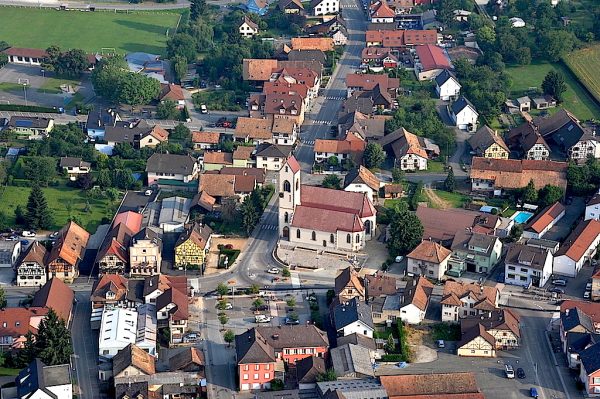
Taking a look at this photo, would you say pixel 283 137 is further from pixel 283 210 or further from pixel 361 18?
pixel 361 18

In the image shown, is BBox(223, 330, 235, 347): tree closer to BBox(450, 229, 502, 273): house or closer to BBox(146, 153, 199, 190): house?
BBox(450, 229, 502, 273): house

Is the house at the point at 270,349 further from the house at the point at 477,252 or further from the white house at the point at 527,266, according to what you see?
the white house at the point at 527,266

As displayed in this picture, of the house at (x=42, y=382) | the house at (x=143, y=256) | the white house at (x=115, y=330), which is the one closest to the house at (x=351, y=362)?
the white house at (x=115, y=330)

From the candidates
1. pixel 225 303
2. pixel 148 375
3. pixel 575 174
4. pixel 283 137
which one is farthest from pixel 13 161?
pixel 575 174

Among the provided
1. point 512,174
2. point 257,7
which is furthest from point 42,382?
point 257,7

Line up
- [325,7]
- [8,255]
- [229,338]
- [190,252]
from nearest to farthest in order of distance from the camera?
[229,338]
[190,252]
[8,255]
[325,7]

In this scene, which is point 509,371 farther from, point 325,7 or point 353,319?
point 325,7

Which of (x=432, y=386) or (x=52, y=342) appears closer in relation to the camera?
(x=432, y=386)
